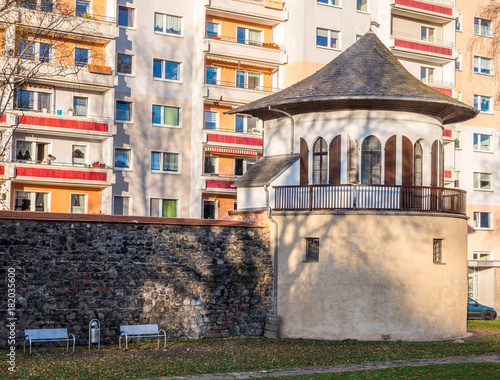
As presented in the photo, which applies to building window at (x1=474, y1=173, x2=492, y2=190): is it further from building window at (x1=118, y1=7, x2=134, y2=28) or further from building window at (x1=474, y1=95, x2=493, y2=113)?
building window at (x1=118, y1=7, x2=134, y2=28)

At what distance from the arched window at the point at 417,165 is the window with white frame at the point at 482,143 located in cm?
2734

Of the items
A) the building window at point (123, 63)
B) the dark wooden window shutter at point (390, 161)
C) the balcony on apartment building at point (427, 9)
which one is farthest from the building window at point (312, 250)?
the balcony on apartment building at point (427, 9)

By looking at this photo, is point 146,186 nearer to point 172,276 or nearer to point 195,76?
point 195,76

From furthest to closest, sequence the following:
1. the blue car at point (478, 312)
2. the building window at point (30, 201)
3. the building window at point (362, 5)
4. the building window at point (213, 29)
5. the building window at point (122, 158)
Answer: the building window at point (362, 5)
the building window at point (213, 29)
the building window at point (122, 158)
the blue car at point (478, 312)
the building window at point (30, 201)

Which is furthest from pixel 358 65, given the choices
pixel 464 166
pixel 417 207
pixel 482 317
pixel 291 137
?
pixel 464 166

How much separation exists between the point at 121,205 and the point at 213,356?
75.4 feet

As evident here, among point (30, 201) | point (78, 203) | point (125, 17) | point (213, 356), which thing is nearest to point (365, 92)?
point (213, 356)

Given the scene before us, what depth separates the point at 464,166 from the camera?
179 ft

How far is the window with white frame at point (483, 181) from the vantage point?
55000 millimetres

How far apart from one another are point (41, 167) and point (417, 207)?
20.5 meters

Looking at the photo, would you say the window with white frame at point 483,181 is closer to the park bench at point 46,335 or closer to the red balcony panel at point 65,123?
the red balcony panel at point 65,123

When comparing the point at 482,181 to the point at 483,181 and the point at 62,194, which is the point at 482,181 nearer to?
the point at 483,181

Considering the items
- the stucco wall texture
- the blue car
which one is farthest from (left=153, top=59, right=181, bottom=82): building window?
the blue car

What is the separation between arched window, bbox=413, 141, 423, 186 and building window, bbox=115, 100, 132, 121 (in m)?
19.9
